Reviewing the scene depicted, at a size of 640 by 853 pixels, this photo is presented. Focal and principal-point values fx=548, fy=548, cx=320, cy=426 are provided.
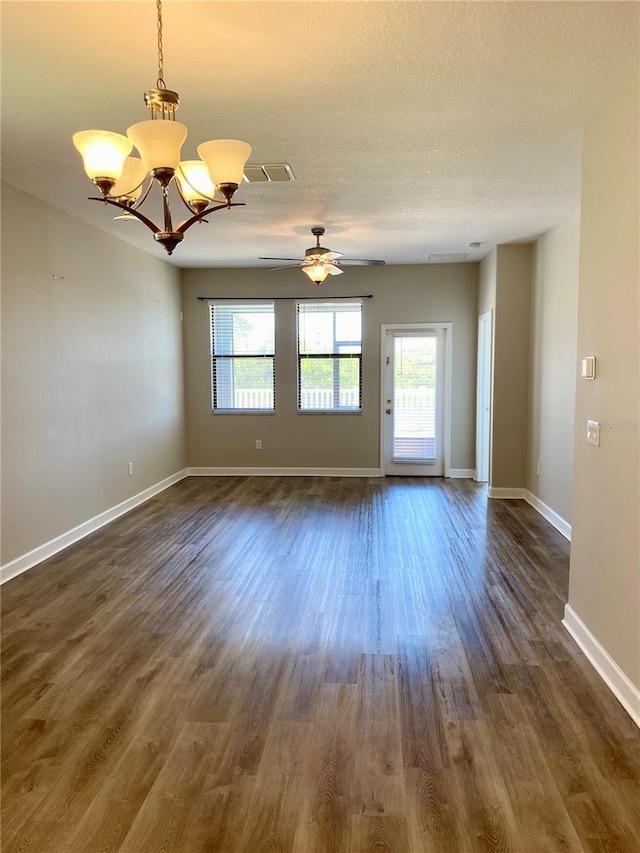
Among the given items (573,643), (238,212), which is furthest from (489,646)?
(238,212)

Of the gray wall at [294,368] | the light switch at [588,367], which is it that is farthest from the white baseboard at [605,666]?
the gray wall at [294,368]

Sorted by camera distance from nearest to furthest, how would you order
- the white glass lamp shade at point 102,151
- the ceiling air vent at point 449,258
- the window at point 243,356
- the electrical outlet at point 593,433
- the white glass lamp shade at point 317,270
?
the white glass lamp shade at point 102,151 < the electrical outlet at point 593,433 < the white glass lamp shade at point 317,270 < the ceiling air vent at point 449,258 < the window at point 243,356

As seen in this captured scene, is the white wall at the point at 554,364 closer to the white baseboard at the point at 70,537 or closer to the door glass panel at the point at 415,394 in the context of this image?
the door glass panel at the point at 415,394

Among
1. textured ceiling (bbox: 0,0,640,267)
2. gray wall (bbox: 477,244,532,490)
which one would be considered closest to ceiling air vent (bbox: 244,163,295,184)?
textured ceiling (bbox: 0,0,640,267)

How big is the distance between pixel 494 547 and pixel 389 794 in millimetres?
2860

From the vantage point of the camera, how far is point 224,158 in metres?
2.03

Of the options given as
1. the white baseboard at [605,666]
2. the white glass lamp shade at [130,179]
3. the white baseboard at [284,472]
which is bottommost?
the white baseboard at [605,666]

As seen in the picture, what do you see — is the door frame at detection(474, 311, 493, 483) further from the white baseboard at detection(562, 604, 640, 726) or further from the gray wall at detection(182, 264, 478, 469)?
the white baseboard at detection(562, 604, 640, 726)

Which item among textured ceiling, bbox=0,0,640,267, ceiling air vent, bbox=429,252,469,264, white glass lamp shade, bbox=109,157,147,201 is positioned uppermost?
ceiling air vent, bbox=429,252,469,264

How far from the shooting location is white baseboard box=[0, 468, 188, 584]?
392cm

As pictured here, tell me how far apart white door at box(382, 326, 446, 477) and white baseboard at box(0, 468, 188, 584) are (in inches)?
124

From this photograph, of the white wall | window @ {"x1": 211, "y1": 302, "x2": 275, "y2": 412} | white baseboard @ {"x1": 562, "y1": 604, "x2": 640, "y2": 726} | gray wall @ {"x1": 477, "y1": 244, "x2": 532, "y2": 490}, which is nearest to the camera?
white baseboard @ {"x1": 562, "y1": 604, "x2": 640, "y2": 726}

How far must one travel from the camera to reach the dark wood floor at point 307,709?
1.78 m

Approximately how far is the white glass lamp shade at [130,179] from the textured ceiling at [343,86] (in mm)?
455
